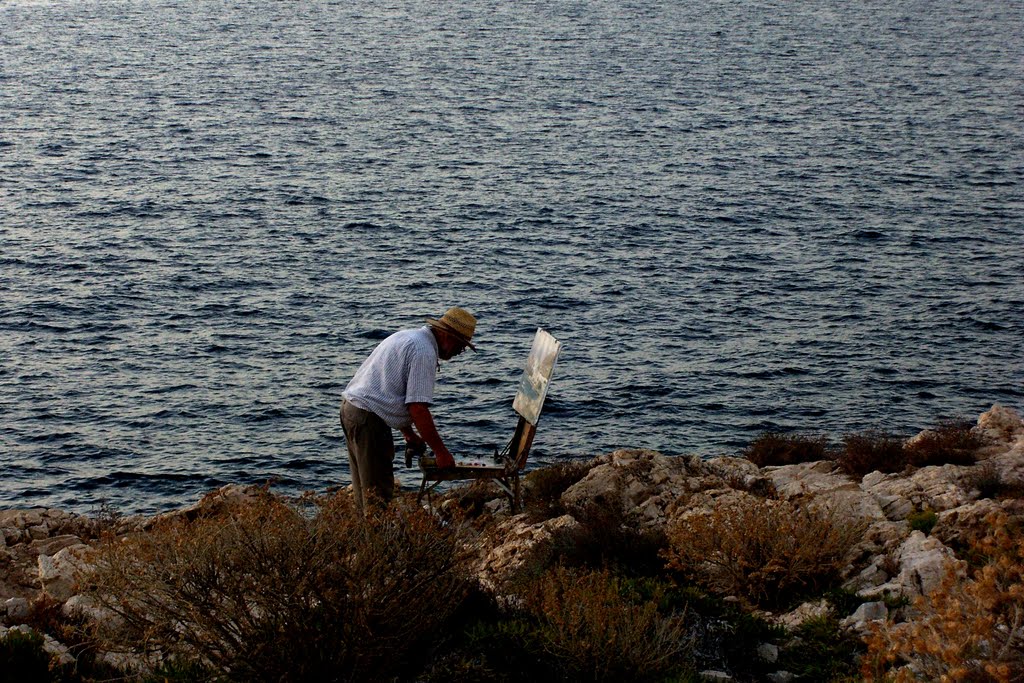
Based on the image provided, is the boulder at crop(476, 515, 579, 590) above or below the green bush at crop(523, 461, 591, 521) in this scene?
above

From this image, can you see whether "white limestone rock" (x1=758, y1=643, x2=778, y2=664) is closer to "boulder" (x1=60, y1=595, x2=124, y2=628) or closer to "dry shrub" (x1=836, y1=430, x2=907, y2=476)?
"boulder" (x1=60, y1=595, x2=124, y2=628)

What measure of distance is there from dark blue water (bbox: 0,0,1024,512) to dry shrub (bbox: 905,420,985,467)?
5901 mm

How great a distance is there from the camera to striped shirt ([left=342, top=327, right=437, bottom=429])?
27.5 ft

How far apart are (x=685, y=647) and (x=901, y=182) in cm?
3188

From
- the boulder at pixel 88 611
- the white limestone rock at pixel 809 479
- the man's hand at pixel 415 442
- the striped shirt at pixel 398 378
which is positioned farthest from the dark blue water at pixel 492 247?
the striped shirt at pixel 398 378

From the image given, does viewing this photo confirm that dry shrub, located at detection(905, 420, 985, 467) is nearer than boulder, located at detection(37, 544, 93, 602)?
No

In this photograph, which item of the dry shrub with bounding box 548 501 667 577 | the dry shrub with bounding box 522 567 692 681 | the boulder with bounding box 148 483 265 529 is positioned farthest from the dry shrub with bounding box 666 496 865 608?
the boulder with bounding box 148 483 265 529

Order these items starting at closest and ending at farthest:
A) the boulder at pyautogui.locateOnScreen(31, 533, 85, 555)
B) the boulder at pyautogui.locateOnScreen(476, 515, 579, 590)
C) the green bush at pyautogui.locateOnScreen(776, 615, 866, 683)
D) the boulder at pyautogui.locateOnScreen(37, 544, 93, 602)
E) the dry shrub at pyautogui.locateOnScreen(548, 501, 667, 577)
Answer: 1. the green bush at pyautogui.locateOnScreen(776, 615, 866, 683)
2. the dry shrub at pyautogui.locateOnScreen(548, 501, 667, 577)
3. the boulder at pyautogui.locateOnScreen(476, 515, 579, 590)
4. the boulder at pyautogui.locateOnScreen(37, 544, 93, 602)
5. the boulder at pyautogui.locateOnScreen(31, 533, 85, 555)

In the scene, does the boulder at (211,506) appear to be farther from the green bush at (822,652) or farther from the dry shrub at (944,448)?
the dry shrub at (944,448)

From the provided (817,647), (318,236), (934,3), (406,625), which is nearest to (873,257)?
(318,236)

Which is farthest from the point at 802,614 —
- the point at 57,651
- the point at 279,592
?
the point at 57,651

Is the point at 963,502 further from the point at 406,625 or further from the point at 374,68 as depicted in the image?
the point at 374,68

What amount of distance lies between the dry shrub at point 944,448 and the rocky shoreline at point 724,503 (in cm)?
19

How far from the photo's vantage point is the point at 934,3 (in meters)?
79.1
